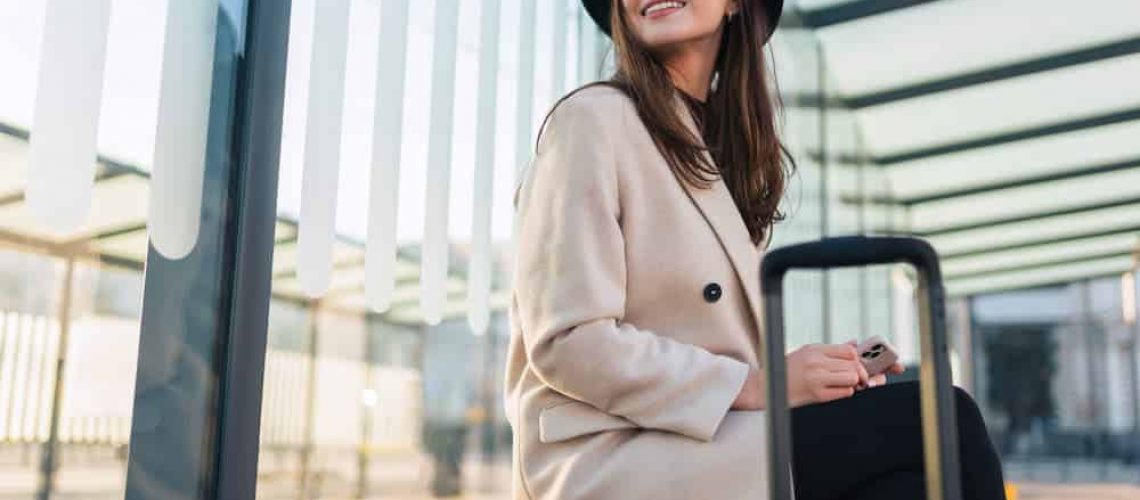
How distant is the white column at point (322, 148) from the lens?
148cm

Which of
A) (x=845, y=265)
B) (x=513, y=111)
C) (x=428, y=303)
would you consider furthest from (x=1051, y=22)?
(x=845, y=265)

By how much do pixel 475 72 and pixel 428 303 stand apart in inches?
16.7

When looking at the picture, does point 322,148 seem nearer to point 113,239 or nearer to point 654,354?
point 113,239

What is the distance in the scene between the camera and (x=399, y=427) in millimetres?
1665

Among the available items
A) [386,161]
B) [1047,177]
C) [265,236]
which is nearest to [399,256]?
[386,161]

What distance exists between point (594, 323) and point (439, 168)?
29.2 inches

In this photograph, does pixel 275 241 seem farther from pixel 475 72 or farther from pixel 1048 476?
pixel 1048 476

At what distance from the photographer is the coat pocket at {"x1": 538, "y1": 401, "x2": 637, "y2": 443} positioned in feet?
3.68

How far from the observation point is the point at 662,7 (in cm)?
144

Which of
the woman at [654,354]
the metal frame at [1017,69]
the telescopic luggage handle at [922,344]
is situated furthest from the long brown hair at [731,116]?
the metal frame at [1017,69]

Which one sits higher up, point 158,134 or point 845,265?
point 158,134

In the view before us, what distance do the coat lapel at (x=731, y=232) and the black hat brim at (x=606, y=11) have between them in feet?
1.18

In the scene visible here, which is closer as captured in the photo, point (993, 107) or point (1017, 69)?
point (1017, 69)

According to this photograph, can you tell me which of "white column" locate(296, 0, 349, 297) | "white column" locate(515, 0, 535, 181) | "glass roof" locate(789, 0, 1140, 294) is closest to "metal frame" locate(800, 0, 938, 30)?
"glass roof" locate(789, 0, 1140, 294)
